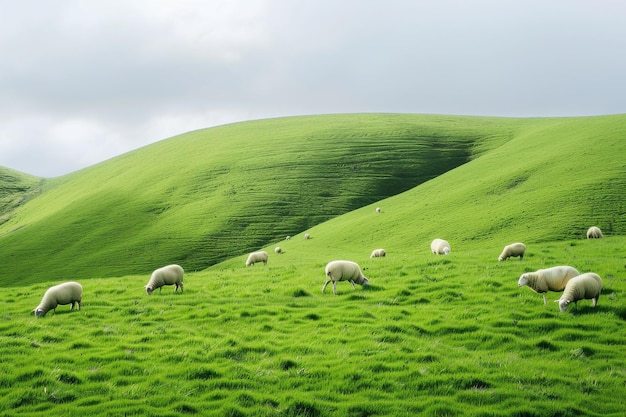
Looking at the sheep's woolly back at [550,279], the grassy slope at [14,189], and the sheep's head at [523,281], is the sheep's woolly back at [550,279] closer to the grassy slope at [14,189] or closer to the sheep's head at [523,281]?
the sheep's head at [523,281]

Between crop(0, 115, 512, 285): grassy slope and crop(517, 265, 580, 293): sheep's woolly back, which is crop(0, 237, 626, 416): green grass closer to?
crop(517, 265, 580, 293): sheep's woolly back

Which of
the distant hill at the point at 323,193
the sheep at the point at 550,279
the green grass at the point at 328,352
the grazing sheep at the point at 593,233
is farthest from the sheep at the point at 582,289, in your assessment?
the grazing sheep at the point at 593,233

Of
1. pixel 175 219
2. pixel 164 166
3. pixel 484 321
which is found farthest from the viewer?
pixel 164 166

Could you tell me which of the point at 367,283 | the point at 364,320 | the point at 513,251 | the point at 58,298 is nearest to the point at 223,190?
the point at 513,251

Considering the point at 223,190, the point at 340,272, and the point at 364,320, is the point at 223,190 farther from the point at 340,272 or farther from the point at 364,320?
the point at 364,320

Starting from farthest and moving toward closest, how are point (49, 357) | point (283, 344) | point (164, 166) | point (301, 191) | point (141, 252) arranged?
1. point (164, 166)
2. point (301, 191)
3. point (141, 252)
4. point (283, 344)
5. point (49, 357)

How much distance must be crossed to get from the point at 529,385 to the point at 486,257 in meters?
15.6

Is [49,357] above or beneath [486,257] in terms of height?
beneath

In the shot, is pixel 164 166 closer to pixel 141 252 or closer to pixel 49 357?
pixel 141 252

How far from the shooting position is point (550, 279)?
1834cm

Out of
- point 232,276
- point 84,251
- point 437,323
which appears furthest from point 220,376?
point 84,251

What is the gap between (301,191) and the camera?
73.7 m

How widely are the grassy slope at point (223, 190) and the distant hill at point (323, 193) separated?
0.28 metres

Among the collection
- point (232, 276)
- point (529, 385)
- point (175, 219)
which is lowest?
point (529, 385)
